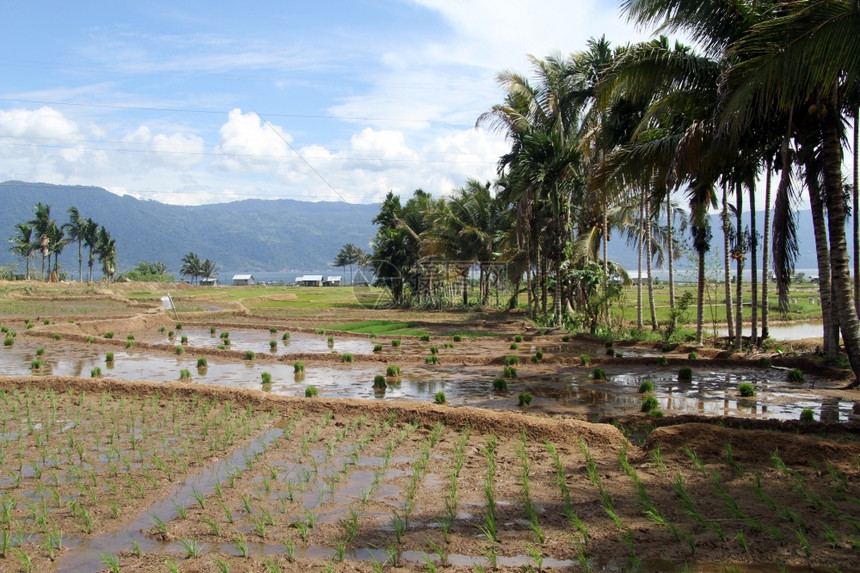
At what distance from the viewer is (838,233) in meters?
11.2

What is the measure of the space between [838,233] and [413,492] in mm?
8845

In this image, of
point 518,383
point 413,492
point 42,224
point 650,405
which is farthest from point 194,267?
point 413,492

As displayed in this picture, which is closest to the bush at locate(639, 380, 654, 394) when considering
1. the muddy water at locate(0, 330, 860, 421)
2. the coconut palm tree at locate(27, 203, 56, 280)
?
the muddy water at locate(0, 330, 860, 421)

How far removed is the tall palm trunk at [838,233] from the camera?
11.0 m

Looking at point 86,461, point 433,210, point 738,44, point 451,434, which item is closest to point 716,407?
point 451,434

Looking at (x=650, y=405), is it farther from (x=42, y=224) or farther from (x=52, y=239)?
(x=52, y=239)

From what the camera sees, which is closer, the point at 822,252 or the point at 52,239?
the point at 822,252

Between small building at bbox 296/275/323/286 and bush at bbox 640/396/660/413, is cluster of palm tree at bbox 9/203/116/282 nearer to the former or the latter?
small building at bbox 296/275/323/286

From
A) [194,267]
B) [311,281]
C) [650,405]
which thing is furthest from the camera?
[311,281]

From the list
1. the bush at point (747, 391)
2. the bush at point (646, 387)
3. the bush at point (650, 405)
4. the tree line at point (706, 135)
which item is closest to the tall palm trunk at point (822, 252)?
the tree line at point (706, 135)

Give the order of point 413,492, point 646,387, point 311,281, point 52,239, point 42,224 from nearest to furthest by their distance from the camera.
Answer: point 413,492
point 646,387
point 42,224
point 52,239
point 311,281

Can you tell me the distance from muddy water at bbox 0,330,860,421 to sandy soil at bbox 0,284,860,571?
1927mm

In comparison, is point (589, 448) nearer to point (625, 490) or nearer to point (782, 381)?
point (625, 490)

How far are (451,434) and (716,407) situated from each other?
15.6 ft
